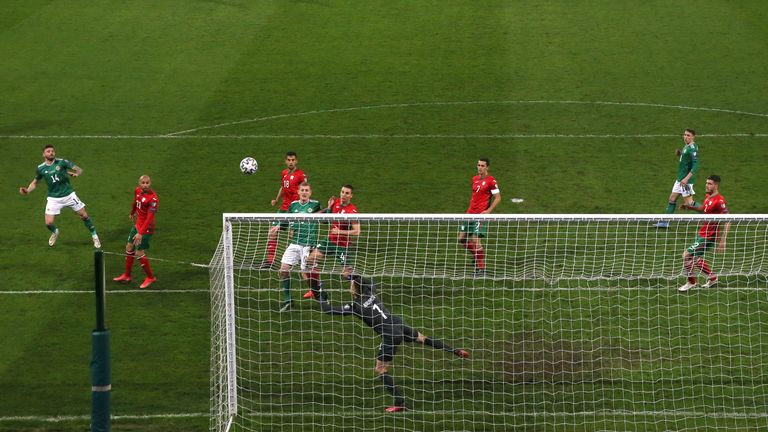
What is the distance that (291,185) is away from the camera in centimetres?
2058

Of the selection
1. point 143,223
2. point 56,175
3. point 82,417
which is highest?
point 56,175

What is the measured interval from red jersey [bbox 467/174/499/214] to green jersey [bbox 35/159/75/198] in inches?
261

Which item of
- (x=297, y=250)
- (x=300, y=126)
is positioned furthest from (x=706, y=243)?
(x=300, y=126)

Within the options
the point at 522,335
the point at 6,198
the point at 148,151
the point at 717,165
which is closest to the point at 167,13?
the point at 148,151

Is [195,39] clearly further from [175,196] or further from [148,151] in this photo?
[175,196]

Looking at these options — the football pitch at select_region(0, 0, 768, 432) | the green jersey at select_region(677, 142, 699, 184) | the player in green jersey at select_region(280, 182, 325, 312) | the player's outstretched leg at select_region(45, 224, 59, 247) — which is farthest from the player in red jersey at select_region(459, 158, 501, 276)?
the player's outstretched leg at select_region(45, 224, 59, 247)

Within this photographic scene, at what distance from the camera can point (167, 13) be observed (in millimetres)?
35219

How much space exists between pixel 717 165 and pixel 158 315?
11746 millimetres

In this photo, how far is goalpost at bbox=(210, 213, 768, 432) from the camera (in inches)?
619

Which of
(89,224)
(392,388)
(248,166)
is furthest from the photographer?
(248,166)

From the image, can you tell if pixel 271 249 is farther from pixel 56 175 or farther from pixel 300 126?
pixel 300 126

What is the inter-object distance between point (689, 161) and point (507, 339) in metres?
5.91

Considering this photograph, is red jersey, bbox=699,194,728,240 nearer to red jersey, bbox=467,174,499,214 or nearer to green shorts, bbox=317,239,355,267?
red jersey, bbox=467,174,499,214

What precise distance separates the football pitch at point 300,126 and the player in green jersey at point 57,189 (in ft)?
1.80
